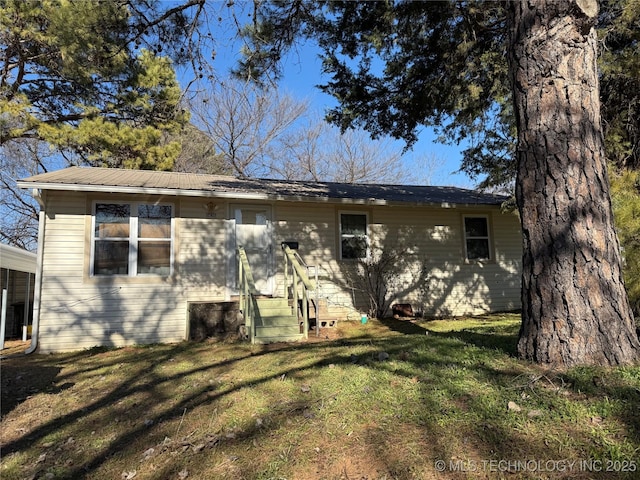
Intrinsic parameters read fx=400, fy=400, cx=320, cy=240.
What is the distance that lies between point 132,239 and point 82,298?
140 cm

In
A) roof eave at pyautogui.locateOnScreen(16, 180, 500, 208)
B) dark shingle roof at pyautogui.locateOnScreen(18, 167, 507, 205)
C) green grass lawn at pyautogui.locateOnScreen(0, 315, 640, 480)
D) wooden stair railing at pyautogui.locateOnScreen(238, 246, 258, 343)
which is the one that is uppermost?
dark shingle roof at pyautogui.locateOnScreen(18, 167, 507, 205)

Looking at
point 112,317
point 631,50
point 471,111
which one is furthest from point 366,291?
point 631,50

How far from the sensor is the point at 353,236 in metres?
9.53

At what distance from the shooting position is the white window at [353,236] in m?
9.47

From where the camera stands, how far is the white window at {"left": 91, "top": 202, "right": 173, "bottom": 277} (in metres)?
7.76

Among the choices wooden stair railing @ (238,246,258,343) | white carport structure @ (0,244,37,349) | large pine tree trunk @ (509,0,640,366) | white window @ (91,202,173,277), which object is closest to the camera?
large pine tree trunk @ (509,0,640,366)

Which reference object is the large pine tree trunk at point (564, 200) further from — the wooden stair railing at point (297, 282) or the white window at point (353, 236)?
the white window at point (353, 236)

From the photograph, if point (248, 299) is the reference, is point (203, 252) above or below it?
above

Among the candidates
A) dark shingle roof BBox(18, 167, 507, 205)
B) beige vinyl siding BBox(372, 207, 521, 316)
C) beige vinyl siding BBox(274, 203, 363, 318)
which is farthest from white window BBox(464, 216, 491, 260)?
beige vinyl siding BBox(274, 203, 363, 318)

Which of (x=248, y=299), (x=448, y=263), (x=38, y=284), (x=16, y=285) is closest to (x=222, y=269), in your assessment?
(x=248, y=299)

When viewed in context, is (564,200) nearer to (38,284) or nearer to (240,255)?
(240,255)

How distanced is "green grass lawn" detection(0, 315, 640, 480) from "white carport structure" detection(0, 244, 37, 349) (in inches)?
241

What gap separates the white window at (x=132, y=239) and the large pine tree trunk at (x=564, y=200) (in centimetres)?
673

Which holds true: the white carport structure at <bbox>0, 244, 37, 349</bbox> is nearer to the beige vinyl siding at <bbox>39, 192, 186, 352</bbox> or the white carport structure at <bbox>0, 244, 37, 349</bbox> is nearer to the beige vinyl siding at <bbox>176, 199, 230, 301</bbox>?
the beige vinyl siding at <bbox>39, 192, 186, 352</bbox>
